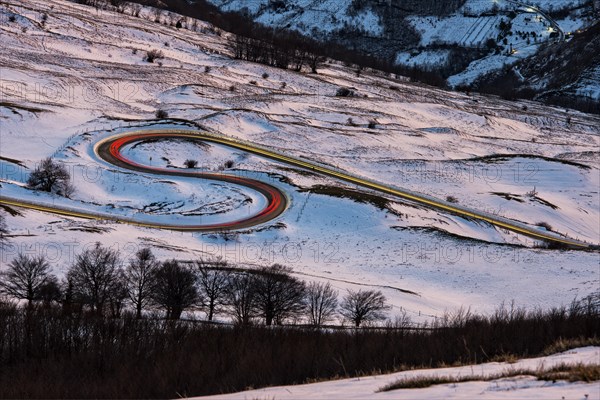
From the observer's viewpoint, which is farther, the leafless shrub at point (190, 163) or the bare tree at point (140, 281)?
the leafless shrub at point (190, 163)

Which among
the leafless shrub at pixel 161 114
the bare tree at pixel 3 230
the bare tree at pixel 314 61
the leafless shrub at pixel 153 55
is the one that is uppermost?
the bare tree at pixel 314 61

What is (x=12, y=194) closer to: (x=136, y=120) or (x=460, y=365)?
(x=136, y=120)

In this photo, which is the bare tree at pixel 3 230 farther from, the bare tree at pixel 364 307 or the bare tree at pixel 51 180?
the bare tree at pixel 364 307

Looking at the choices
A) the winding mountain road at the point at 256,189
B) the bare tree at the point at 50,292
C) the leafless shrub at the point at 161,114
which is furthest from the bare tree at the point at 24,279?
the leafless shrub at the point at 161,114

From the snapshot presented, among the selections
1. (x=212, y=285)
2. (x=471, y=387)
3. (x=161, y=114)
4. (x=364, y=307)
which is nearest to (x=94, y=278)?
(x=212, y=285)

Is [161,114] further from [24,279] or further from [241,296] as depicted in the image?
[241,296]

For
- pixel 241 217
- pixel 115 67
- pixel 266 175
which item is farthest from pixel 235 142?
pixel 115 67

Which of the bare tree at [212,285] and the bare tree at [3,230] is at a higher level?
the bare tree at [3,230]
